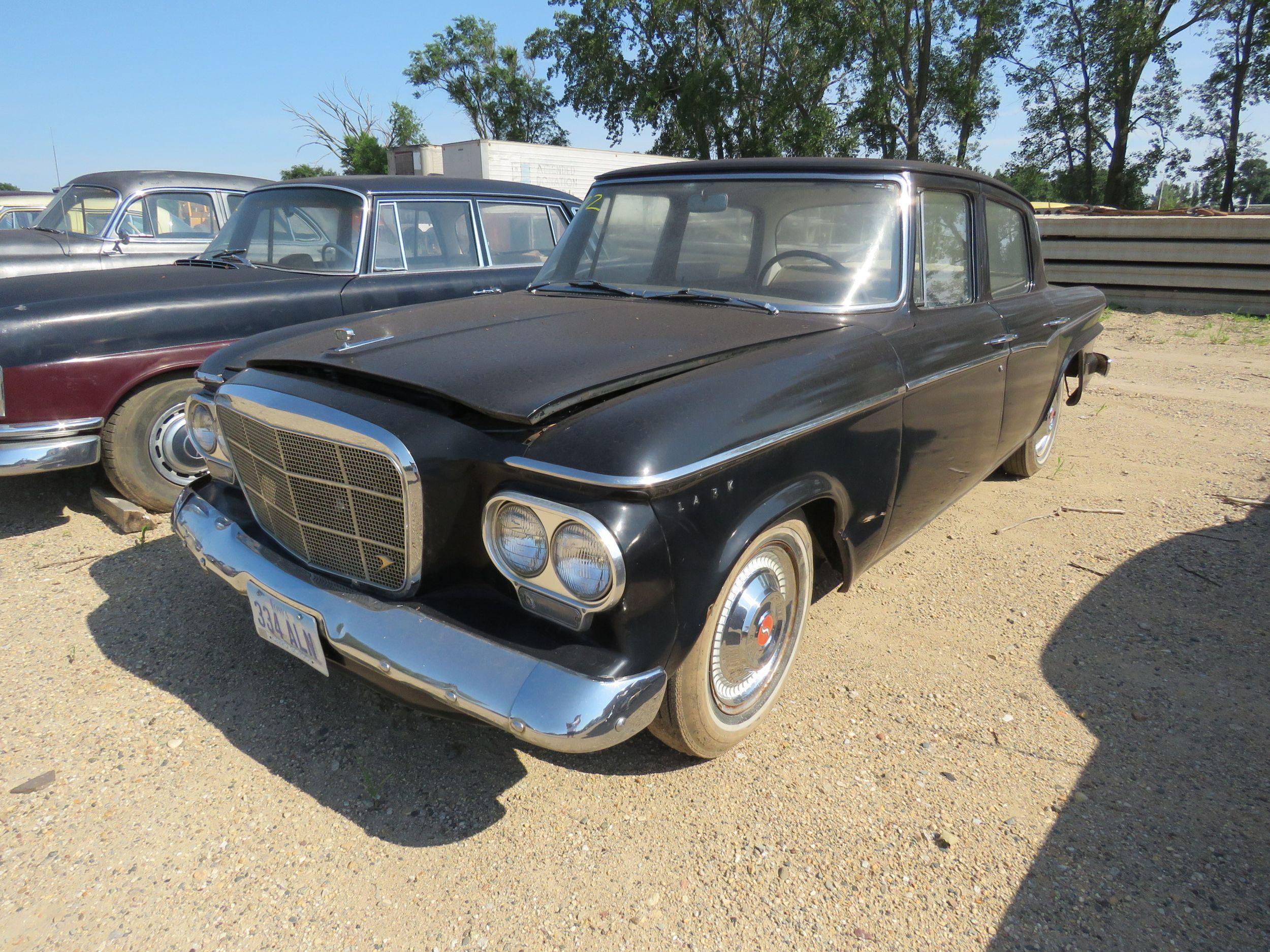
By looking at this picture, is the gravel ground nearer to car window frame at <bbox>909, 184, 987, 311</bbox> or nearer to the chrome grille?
the chrome grille

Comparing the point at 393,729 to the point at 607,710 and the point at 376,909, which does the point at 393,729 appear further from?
the point at 607,710

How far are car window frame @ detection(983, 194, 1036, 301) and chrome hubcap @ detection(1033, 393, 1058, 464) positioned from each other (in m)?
0.83

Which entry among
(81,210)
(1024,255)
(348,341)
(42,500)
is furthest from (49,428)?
(1024,255)

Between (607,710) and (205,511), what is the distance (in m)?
1.69

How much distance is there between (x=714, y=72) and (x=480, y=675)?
25.8 metres

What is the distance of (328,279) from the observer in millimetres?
4543

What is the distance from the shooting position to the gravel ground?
6.20ft

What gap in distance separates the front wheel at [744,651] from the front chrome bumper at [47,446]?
10.2ft

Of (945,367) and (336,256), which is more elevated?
(336,256)

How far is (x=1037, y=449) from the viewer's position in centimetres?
487

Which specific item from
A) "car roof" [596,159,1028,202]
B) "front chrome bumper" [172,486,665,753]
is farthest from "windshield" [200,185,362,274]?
"front chrome bumper" [172,486,665,753]

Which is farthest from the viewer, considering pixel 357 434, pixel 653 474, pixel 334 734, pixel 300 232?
pixel 300 232

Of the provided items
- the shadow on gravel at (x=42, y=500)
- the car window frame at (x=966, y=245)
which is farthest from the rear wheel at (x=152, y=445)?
the car window frame at (x=966, y=245)

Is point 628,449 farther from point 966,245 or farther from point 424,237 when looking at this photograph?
point 424,237
